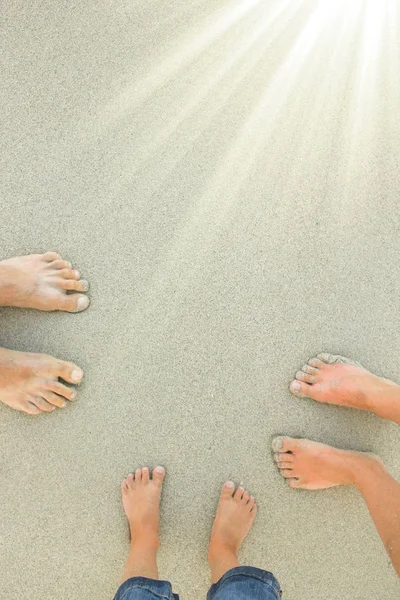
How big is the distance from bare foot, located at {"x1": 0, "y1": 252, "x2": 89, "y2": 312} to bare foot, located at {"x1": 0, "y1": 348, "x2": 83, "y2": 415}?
146mm

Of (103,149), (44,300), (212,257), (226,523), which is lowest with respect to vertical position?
(226,523)

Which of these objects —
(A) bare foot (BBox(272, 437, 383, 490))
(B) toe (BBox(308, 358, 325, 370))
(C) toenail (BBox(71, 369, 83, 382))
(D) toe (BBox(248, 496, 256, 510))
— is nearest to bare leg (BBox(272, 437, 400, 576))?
(A) bare foot (BBox(272, 437, 383, 490))

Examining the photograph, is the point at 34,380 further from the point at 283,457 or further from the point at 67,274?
the point at 283,457

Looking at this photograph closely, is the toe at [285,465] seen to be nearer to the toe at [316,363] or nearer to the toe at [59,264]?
the toe at [316,363]

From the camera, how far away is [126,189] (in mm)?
1368

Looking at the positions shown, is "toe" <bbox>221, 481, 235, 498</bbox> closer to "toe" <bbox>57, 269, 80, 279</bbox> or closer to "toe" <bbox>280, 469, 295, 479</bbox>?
"toe" <bbox>280, 469, 295, 479</bbox>

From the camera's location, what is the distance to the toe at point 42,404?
4.23 ft

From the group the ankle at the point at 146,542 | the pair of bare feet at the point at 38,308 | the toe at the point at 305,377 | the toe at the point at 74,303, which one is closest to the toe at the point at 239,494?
the ankle at the point at 146,542

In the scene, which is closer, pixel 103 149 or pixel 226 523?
pixel 226 523

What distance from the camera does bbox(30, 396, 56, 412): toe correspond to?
1.29 m

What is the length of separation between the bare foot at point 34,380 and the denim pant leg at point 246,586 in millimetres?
620

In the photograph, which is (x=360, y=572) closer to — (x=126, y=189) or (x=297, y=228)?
(x=297, y=228)

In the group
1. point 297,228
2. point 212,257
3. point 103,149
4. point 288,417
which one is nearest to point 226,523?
point 288,417

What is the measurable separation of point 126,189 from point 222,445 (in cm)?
80
